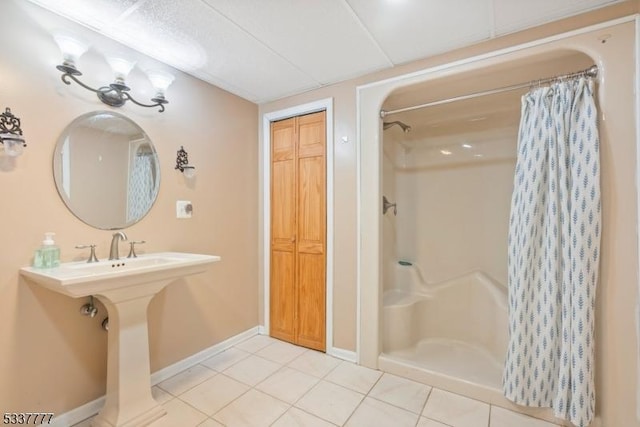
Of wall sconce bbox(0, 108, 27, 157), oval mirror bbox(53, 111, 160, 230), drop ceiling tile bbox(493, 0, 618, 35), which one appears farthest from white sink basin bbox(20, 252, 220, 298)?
drop ceiling tile bbox(493, 0, 618, 35)

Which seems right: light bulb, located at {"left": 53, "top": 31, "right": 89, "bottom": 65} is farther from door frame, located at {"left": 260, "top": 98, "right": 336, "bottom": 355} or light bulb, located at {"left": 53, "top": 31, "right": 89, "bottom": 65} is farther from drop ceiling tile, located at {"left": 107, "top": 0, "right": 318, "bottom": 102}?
door frame, located at {"left": 260, "top": 98, "right": 336, "bottom": 355}

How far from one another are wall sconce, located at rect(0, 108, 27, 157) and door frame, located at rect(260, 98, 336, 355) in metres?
1.69

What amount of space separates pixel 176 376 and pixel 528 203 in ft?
8.77

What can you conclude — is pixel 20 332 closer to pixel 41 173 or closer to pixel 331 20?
pixel 41 173

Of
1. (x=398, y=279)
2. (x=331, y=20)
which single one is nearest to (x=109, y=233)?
(x=331, y=20)

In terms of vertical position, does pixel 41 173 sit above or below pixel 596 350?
above

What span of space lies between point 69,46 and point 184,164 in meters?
0.90

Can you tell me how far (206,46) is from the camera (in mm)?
1836

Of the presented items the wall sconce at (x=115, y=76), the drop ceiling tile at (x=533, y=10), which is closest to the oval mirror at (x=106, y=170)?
the wall sconce at (x=115, y=76)

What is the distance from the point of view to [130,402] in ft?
5.12

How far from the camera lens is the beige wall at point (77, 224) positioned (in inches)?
55.2

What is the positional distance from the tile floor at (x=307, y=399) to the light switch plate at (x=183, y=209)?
3.94 feet

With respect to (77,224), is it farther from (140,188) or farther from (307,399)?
(307,399)

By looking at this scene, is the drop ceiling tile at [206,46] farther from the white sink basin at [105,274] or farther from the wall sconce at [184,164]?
the white sink basin at [105,274]
